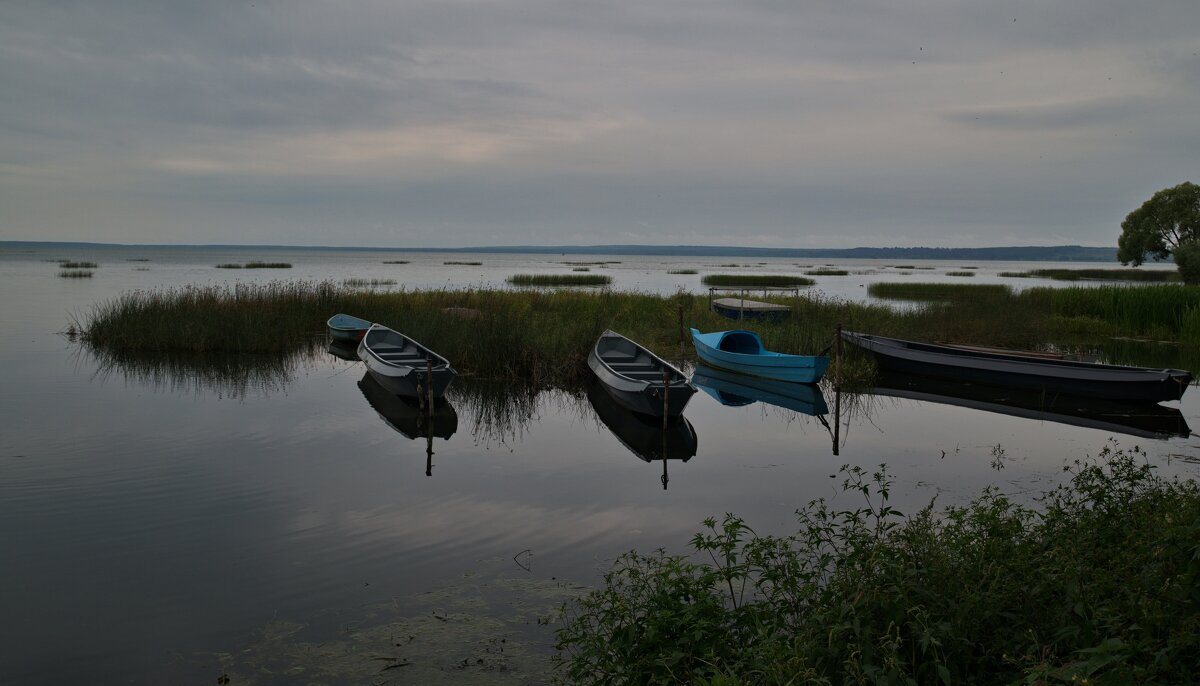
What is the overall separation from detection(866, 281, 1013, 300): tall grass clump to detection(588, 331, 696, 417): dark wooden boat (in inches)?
858

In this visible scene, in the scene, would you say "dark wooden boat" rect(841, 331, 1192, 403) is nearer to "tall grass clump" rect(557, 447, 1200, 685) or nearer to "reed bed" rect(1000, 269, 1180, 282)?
"tall grass clump" rect(557, 447, 1200, 685)

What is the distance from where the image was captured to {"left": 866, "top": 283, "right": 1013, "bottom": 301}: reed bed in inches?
1421

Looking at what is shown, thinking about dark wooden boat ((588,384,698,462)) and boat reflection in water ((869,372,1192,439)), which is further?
boat reflection in water ((869,372,1192,439))

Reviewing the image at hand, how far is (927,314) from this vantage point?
2773cm

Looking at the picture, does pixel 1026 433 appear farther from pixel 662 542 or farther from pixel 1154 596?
pixel 1154 596

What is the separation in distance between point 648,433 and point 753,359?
5669 millimetres

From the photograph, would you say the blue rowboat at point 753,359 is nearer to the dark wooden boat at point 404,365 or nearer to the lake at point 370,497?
the lake at point 370,497

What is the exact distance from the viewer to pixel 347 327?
23.1 metres

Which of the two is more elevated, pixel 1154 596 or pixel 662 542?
pixel 1154 596

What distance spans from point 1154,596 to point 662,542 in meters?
4.60

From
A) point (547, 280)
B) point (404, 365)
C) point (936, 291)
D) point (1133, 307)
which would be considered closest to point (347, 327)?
point (404, 365)

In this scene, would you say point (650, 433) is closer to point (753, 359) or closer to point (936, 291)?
point (753, 359)

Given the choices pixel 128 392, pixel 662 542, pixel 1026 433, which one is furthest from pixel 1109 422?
pixel 128 392

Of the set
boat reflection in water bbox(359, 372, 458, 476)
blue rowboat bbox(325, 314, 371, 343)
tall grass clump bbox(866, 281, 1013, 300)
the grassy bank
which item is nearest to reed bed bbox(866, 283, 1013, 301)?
tall grass clump bbox(866, 281, 1013, 300)
